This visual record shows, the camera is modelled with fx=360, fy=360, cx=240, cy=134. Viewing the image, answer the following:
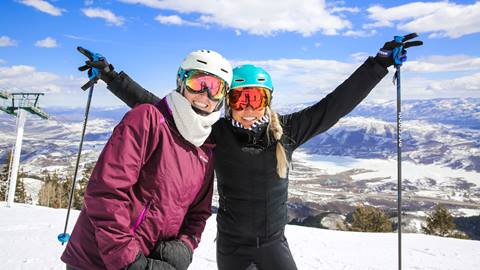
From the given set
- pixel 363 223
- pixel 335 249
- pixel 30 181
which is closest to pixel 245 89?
pixel 335 249

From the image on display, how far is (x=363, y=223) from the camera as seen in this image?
33.1 m

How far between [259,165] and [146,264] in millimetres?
1206

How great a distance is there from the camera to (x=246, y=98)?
307cm

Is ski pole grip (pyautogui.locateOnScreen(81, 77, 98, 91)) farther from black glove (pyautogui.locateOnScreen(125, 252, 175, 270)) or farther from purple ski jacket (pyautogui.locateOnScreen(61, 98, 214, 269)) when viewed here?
black glove (pyautogui.locateOnScreen(125, 252, 175, 270))

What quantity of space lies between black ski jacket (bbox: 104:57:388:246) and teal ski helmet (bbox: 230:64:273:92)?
335 millimetres

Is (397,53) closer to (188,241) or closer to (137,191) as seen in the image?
(188,241)

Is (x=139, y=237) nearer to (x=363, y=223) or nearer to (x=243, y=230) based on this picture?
(x=243, y=230)

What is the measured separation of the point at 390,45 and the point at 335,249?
20.0 ft

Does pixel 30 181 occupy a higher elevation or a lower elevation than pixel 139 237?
lower

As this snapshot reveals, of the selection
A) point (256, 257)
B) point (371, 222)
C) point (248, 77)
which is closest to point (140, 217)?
point (256, 257)

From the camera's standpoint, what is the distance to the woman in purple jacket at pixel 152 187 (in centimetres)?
189

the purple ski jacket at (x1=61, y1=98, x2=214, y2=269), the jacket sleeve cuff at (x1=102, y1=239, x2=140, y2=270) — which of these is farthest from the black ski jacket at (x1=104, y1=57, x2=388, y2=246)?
the jacket sleeve cuff at (x1=102, y1=239, x2=140, y2=270)

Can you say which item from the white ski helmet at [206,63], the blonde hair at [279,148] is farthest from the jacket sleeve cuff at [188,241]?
the white ski helmet at [206,63]

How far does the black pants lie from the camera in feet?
9.71
